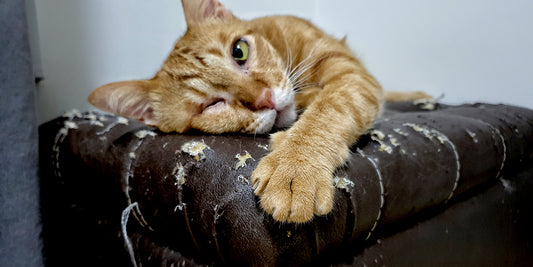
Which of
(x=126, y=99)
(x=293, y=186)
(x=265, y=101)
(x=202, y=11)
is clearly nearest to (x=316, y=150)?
(x=293, y=186)

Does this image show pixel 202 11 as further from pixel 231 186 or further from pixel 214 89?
pixel 231 186

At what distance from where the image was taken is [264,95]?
0.88 metres

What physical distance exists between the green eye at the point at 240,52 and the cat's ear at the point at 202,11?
0.67 feet

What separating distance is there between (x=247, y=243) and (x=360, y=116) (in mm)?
470

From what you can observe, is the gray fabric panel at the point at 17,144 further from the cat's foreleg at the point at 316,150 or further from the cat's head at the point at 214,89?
the cat's foreleg at the point at 316,150

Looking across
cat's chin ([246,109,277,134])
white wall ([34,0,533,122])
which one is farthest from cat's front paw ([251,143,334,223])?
white wall ([34,0,533,122])

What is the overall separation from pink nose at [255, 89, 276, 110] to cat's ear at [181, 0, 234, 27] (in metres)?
0.43

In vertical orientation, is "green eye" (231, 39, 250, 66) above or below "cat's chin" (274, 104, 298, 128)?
above

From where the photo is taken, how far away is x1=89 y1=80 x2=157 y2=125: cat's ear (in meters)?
0.92

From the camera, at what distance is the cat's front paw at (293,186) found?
56 centimetres

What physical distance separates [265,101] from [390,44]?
144 centimetres

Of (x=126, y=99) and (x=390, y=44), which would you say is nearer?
(x=126, y=99)

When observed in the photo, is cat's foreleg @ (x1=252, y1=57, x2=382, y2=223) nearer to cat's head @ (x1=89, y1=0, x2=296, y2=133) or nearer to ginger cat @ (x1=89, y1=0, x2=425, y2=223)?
ginger cat @ (x1=89, y1=0, x2=425, y2=223)

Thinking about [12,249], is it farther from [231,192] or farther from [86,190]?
[231,192]
